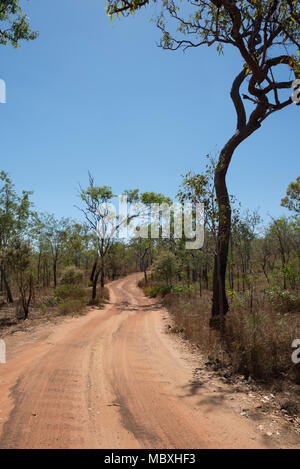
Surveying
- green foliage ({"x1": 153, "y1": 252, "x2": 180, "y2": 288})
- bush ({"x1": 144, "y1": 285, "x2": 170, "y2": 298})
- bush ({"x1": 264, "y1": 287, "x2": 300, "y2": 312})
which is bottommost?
bush ({"x1": 144, "y1": 285, "x2": 170, "y2": 298})

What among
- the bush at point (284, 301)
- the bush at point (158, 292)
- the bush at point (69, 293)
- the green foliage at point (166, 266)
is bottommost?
the bush at point (158, 292)

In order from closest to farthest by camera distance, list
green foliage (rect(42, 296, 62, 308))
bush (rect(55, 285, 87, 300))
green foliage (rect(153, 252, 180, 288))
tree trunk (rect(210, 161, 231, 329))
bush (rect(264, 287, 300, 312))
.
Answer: tree trunk (rect(210, 161, 231, 329))
bush (rect(264, 287, 300, 312))
green foliage (rect(42, 296, 62, 308))
bush (rect(55, 285, 87, 300))
green foliage (rect(153, 252, 180, 288))

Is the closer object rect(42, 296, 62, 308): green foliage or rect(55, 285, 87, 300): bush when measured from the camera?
rect(42, 296, 62, 308): green foliage

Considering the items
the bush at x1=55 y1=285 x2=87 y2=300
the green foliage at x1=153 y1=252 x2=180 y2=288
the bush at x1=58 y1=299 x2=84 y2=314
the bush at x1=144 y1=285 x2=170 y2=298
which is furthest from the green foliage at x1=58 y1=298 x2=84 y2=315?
the bush at x1=144 y1=285 x2=170 y2=298

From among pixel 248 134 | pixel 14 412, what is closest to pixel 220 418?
pixel 14 412

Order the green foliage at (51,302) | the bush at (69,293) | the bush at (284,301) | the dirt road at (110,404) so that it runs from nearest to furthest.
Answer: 1. the dirt road at (110,404)
2. the bush at (284,301)
3. the green foliage at (51,302)
4. the bush at (69,293)

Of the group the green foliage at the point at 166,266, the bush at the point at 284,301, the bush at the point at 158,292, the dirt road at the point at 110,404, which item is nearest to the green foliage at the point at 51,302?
the green foliage at the point at 166,266

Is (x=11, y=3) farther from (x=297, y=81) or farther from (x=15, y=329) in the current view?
(x=15, y=329)

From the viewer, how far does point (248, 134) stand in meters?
9.21

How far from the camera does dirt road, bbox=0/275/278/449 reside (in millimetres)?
3551

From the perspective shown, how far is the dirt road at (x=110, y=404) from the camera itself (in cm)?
355

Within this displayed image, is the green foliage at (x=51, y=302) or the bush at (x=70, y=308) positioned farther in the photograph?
the green foliage at (x=51, y=302)

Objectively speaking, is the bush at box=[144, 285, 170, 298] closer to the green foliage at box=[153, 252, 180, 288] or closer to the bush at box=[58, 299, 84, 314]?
the green foliage at box=[153, 252, 180, 288]

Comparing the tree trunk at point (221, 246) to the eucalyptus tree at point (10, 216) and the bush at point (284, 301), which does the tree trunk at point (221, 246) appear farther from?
the eucalyptus tree at point (10, 216)
